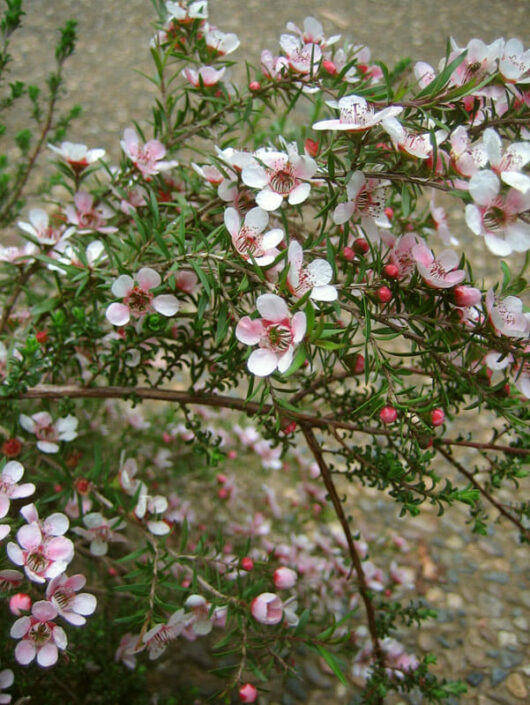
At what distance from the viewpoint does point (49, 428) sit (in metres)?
1.00

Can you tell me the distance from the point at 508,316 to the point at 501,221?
0.36ft

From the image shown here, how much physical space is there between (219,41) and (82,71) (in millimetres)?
1927

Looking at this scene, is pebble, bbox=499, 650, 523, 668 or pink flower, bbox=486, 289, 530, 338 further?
pebble, bbox=499, 650, 523, 668

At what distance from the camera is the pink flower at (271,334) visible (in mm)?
603

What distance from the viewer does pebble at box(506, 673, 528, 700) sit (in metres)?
1.22

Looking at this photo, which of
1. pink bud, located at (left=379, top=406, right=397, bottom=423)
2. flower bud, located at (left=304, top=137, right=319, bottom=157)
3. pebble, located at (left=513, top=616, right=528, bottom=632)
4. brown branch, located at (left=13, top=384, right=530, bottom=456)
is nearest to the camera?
pink bud, located at (left=379, top=406, right=397, bottom=423)

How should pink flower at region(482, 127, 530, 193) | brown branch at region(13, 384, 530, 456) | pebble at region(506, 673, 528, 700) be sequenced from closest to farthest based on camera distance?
pink flower at region(482, 127, 530, 193) < brown branch at region(13, 384, 530, 456) < pebble at region(506, 673, 528, 700)

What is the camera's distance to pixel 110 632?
1173 millimetres

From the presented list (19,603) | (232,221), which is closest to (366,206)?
(232,221)

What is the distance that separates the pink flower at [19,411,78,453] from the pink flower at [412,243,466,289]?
597 mm

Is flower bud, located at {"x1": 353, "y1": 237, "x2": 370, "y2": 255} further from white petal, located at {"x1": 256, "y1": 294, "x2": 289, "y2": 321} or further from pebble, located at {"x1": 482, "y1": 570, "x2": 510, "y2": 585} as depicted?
pebble, located at {"x1": 482, "y1": 570, "x2": 510, "y2": 585}

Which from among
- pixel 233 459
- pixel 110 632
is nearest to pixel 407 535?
pixel 233 459

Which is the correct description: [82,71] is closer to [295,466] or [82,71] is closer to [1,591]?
[295,466]

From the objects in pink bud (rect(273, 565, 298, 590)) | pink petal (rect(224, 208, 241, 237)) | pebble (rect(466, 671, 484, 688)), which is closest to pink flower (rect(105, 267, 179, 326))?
pink petal (rect(224, 208, 241, 237))
